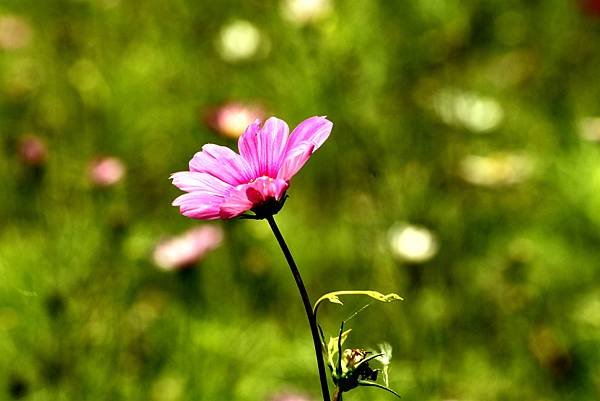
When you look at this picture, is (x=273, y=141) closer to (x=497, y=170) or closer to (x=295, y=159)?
(x=295, y=159)

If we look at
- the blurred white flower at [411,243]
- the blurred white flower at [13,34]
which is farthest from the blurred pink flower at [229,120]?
the blurred white flower at [13,34]

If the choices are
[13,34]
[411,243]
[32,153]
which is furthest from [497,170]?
[13,34]

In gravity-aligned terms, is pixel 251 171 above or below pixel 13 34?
below

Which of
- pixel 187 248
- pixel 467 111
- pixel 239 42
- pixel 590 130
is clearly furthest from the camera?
pixel 239 42

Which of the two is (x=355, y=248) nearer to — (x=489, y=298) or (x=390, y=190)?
(x=390, y=190)

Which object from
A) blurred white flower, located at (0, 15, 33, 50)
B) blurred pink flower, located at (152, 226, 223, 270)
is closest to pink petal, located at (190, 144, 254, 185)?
blurred pink flower, located at (152, 226, 223, 270)

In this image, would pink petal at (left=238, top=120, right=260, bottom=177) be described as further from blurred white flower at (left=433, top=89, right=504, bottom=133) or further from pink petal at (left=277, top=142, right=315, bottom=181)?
blurred white flower at (left=433, top=89, right=504, bottom=133)

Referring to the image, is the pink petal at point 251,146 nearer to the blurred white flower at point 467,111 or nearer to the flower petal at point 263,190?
the flower petal at point 263,190

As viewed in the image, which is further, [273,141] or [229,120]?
[229,120]
